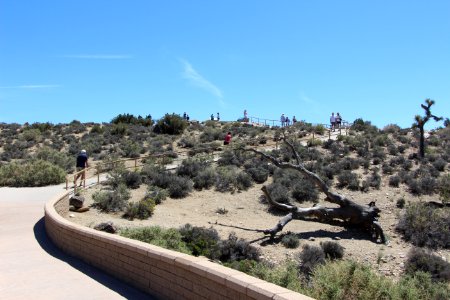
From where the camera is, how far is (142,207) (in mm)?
21188

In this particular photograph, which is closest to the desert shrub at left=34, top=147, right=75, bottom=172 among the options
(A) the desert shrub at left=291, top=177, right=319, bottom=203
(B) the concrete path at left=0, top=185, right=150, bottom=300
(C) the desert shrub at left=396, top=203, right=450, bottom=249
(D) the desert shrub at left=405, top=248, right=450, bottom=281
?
(A) the desert shrub at left=291, top=177, right=319, bottom=203

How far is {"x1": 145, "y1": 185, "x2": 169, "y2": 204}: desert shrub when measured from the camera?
77.5 ft

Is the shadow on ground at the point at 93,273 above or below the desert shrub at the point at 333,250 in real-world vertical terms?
above

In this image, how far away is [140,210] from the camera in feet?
69.2

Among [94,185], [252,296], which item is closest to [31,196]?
[94,185]

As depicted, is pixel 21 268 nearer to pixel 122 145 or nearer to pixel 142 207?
pixel 142 207

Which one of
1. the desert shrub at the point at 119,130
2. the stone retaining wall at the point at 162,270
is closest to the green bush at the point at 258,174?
the stone retaining wall at the point at 162,270

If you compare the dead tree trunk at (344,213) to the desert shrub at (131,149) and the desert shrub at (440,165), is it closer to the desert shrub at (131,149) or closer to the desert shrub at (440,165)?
the desert shrub at (440,165)

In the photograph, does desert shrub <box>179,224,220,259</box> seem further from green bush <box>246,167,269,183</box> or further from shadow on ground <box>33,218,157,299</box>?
green bush <box>246,167,269,183</box>

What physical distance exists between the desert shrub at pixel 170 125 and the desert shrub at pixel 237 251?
35.2 m

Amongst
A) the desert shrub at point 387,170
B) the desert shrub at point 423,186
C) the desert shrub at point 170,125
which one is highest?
the desert shrub at point 170,125

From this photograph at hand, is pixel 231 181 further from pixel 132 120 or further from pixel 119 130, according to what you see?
pixel 132 120

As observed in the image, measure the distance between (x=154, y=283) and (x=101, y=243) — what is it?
7.87ft

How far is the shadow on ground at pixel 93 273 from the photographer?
851 centimetres
